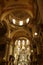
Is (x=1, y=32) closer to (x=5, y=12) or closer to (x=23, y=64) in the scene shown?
(x=5, y=12)

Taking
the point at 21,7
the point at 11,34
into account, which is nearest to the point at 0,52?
the point at 11,34

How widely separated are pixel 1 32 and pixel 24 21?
392 centimetres

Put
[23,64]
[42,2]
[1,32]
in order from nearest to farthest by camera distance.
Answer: [42,2] → [1,32] → [23,64]

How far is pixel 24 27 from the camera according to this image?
67.0 ft

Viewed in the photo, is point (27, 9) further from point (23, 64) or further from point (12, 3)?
point (23, 64)

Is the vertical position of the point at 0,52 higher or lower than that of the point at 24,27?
lower

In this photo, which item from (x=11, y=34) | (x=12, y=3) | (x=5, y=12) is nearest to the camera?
(x=12, y=3)

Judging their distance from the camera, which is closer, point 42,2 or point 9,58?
point 42,2

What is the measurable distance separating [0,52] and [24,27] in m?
4.29

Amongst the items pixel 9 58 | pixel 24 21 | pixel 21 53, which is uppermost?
pixel 24 21

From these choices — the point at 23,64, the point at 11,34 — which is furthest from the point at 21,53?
the point at 11,34

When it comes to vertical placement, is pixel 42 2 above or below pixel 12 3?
below

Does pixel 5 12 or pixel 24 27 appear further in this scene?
pixel 24 27

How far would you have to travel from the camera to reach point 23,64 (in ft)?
84.6
